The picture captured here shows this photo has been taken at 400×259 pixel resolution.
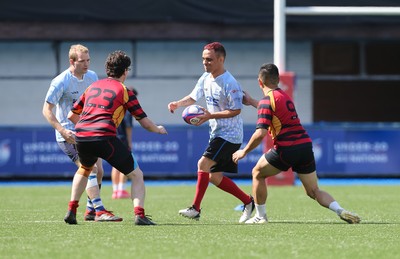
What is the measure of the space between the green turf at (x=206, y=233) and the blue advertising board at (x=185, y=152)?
7573 millimetres

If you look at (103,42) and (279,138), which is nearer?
(279,138)

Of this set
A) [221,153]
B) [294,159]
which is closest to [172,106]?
[221,153]

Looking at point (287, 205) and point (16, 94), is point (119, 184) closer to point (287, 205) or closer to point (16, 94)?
point (287, 205)

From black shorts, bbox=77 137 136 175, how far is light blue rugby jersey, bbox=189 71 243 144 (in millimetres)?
1556

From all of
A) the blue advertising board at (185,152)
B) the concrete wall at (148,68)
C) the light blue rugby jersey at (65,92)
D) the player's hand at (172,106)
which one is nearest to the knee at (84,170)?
the light blue rugby jersey at (65,92)

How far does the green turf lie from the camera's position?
7.63 metres

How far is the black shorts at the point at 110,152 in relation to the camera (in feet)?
31.9

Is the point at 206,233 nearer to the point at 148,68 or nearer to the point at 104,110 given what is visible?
the point at 104,110

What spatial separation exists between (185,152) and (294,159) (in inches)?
484

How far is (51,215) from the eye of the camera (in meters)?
11.8

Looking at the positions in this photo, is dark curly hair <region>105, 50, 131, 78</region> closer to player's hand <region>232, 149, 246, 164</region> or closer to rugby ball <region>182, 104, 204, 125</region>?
rugby ball <region>182, 104, 204, 125</region>

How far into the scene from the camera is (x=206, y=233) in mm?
9117

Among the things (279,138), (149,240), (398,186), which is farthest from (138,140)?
(149,240)

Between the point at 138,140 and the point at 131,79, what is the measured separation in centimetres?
453
